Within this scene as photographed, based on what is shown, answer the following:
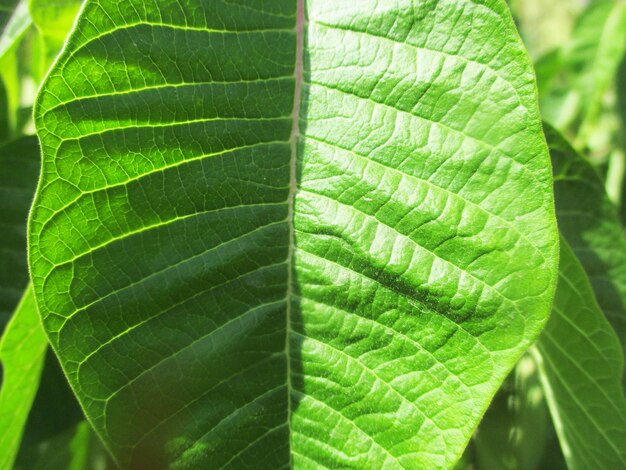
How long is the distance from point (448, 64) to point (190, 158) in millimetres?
297

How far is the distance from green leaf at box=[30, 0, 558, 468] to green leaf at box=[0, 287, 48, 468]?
237 mm

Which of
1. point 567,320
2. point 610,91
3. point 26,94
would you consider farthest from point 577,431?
point 26,94

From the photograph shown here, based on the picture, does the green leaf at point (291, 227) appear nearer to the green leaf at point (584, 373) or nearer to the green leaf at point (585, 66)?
the green leaf at point (584, 373)

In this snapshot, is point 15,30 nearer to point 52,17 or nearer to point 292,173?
point 52,17

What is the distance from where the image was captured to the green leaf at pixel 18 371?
33.2 inches

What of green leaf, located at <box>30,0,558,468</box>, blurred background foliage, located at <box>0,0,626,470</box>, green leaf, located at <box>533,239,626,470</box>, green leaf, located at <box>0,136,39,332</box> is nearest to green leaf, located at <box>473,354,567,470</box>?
blurred background foliage, located at <box>0,0,626,470</box>

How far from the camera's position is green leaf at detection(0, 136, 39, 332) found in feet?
3.66

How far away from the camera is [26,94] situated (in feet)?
5.80

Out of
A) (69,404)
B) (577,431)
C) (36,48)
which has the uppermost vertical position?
(36,48)

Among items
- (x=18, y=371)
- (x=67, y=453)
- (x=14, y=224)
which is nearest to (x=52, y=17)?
(x=14, y=224)

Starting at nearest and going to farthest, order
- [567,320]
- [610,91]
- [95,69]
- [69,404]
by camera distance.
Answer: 1. [95,69]
2. [567,320]
3. [69,404]
4. [610,91]

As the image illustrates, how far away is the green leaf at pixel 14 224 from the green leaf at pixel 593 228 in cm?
91

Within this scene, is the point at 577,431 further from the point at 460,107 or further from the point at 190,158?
the point at 190,158

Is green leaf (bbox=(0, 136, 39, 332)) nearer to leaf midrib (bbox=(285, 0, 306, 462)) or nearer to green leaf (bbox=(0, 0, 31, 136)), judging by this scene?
green leaf (bbox=(0, 0, 31, 136))
